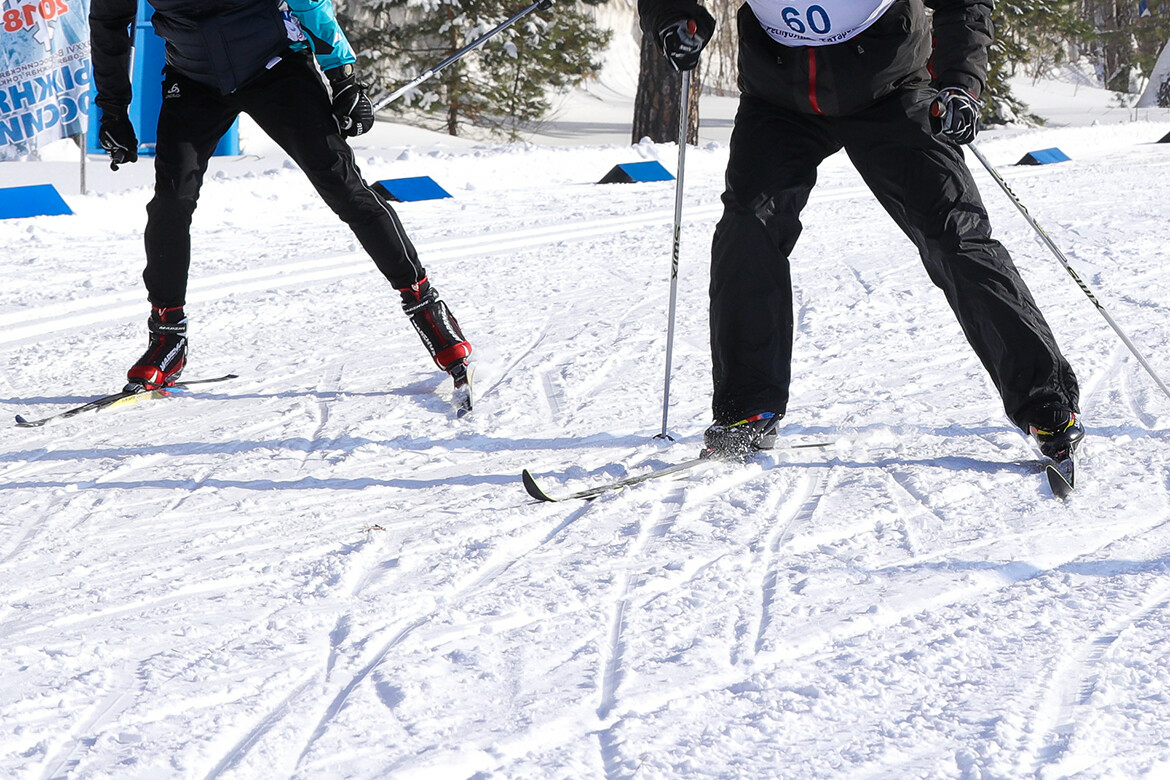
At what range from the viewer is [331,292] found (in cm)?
517

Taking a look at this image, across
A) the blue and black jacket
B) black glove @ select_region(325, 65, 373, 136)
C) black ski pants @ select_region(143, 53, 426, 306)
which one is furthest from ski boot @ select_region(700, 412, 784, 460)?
the blue and black jacket

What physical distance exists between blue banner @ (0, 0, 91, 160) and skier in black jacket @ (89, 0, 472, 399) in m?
3.90

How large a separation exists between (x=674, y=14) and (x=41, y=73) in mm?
5471

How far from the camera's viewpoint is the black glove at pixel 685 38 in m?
2.92

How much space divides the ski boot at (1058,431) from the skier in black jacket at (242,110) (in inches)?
66.3

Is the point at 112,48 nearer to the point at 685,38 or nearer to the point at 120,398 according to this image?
the point at 120,398

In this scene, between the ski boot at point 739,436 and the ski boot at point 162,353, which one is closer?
the ski boot at point 739,436

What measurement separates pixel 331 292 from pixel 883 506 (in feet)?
10.5

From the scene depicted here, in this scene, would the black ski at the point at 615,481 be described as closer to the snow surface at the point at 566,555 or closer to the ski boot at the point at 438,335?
the snow surface at the point at 566,555

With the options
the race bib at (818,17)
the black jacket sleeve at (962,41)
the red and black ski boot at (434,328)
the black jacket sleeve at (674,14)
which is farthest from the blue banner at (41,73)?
the black jacket sleeve at (962,41)

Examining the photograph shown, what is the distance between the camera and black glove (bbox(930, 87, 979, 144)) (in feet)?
8.49

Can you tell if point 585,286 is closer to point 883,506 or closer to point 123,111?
point 123,111

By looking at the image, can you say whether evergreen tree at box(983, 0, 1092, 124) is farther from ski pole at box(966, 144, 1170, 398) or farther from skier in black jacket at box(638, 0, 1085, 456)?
skier in black jacket at box(638, 0, 1085, 456)

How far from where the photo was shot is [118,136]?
3582 mm
